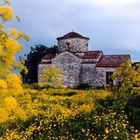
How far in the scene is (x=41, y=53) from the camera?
80688 millimetres

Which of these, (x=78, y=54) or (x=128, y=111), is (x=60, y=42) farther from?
(x=128, y=111)

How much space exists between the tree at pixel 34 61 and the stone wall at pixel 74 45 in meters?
7.00

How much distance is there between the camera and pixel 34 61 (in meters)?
78.7

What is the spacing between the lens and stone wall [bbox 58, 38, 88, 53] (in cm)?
6775

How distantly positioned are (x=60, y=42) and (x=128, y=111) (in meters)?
50.8

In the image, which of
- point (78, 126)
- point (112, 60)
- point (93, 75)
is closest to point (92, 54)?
point (93, 75)

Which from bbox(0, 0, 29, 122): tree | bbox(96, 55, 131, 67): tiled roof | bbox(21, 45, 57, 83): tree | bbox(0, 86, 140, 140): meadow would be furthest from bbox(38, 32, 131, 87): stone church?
bbox(0, 0, 29, 122): tree

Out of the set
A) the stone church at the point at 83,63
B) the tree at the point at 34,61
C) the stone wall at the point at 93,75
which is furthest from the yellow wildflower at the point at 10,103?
the tree at the point at 34,61

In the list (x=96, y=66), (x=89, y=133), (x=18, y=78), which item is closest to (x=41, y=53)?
(x=96, y=66)

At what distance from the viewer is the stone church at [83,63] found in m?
63.5

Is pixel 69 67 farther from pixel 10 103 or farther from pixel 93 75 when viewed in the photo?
pixel 10 103

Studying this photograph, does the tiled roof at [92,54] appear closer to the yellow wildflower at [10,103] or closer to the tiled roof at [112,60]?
the tiled roof at [112,60]

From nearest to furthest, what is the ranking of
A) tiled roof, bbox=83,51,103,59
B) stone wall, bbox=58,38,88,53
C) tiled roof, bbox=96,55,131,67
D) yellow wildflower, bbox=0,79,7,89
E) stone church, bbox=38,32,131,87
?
yellow wildflower, bbox=0,79,7,89, tiled roof, bbox=96,55,131,67, stone church, bbox=38,32,131,87, tiled roof, bbox=83,51,103,59, stone wall, bbox=58,38,88,53

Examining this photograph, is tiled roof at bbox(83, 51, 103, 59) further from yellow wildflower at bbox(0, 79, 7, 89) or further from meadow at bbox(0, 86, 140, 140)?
yellow wildflower at bbox(0, 79, 7, 89)
